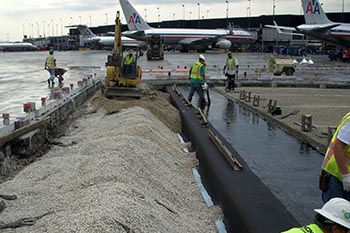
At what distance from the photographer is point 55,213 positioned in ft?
17.0

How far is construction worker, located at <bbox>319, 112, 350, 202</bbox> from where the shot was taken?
4.02 meters

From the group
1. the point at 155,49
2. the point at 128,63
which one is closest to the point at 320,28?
the point at 155,49

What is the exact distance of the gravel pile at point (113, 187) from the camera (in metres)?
4.71

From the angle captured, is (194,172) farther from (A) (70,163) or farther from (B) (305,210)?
(B) (305,210)

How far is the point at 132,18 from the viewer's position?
52156 millimetres

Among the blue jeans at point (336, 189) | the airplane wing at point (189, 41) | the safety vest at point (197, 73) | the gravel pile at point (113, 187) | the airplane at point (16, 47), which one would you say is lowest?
the gravel pile at point (113, 187)

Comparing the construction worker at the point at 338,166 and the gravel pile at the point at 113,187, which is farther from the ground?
the construction worker at the point at 338,166

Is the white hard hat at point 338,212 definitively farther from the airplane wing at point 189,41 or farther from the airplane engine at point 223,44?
the airplane wing at point 189,41

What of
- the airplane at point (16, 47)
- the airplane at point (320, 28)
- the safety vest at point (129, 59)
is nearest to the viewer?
the safety vest at point (129, 59)

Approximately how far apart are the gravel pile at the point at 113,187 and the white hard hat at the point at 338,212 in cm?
222

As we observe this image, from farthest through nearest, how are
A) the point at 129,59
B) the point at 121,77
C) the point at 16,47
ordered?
1. the point at 16,47
2. the point at 129,59
3. the point at 121,77

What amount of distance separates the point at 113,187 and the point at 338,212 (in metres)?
3.36

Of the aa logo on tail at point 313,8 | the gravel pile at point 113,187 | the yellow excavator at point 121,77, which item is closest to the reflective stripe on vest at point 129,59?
the yellow excavator at point 121,77

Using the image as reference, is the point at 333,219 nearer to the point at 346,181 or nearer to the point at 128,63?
the point at 346,181
